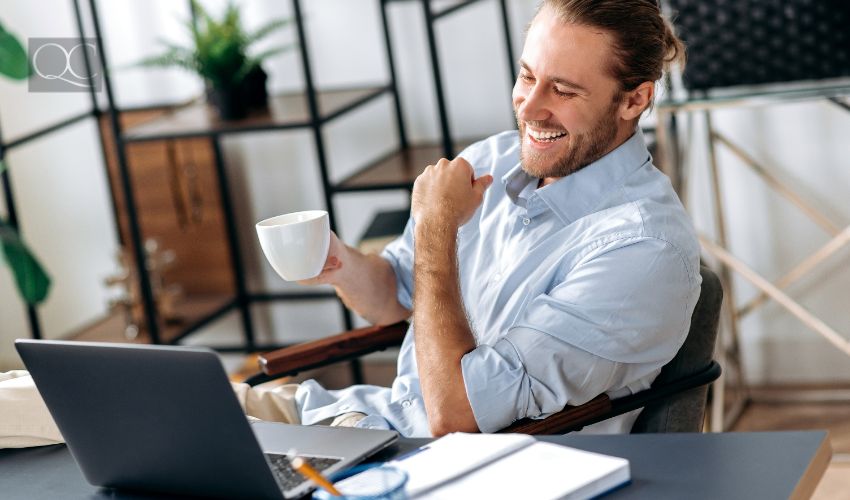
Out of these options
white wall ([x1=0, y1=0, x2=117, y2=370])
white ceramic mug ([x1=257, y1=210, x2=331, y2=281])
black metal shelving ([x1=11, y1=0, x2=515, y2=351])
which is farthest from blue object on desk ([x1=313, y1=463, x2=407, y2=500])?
white wall ([x1=0, y1=0, x2=117, y2=370])

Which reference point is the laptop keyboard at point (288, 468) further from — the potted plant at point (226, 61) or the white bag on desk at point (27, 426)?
the potted plant at point (226, 61)

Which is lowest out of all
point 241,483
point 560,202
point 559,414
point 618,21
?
point 559,414

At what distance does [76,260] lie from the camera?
12.2 feet

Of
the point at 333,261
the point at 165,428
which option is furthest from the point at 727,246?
the point at 165,428

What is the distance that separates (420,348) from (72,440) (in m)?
0.51

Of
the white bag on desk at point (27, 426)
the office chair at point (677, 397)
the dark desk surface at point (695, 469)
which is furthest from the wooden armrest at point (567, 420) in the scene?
the white bag on desk at point (27, 426)

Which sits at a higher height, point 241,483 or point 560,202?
point 560,202

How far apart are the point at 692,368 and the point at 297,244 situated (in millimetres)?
578

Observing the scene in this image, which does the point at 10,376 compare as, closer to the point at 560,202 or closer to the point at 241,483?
the point at 241,483

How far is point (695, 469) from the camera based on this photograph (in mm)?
1141

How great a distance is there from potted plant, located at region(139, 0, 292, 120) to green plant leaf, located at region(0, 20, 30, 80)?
1.06ft

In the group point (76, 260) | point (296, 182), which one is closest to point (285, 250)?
point (296, 182)

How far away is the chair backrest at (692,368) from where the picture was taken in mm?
1628

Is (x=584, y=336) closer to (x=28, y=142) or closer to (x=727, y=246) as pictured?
(x=727, y=246)
